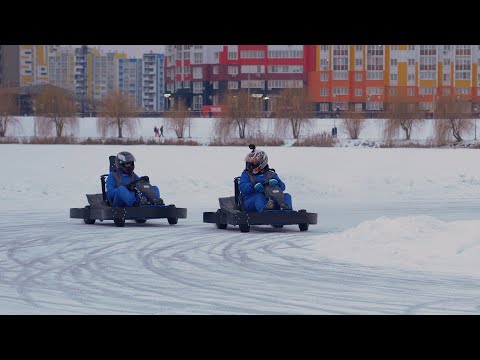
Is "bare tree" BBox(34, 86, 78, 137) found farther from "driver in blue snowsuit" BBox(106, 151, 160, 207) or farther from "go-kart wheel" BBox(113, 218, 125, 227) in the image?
"go-kart wheel" BBox(113, 218, 125, 227)

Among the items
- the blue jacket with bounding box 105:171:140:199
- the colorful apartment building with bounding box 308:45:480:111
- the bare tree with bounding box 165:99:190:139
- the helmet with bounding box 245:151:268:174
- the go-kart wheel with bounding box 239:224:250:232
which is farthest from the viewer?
the colorful apartment building with bounding box 308:45:480:111

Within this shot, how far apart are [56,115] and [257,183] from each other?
125 feet

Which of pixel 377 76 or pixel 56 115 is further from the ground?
pixel 377 76

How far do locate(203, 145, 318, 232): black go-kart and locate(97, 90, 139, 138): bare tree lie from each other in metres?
36.2

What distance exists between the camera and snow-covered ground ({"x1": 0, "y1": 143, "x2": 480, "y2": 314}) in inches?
368

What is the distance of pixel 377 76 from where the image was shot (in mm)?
101688

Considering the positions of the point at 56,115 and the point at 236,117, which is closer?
the point at 236,117

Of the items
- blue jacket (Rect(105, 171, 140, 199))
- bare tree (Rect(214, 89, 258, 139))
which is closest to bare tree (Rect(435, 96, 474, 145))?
bare tree (Rect(214, 89, 258, 139))

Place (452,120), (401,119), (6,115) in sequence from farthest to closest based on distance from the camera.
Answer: (6,115) → (401,119) → (452,120)

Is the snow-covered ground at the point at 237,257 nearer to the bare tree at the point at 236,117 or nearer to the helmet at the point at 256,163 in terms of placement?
the helmet at the point at 256,163

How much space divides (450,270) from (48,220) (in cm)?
866

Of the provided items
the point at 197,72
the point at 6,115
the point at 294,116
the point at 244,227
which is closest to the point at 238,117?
the point at 294,116

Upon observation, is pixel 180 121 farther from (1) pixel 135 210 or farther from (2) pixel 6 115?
(1) pixel 135 210
